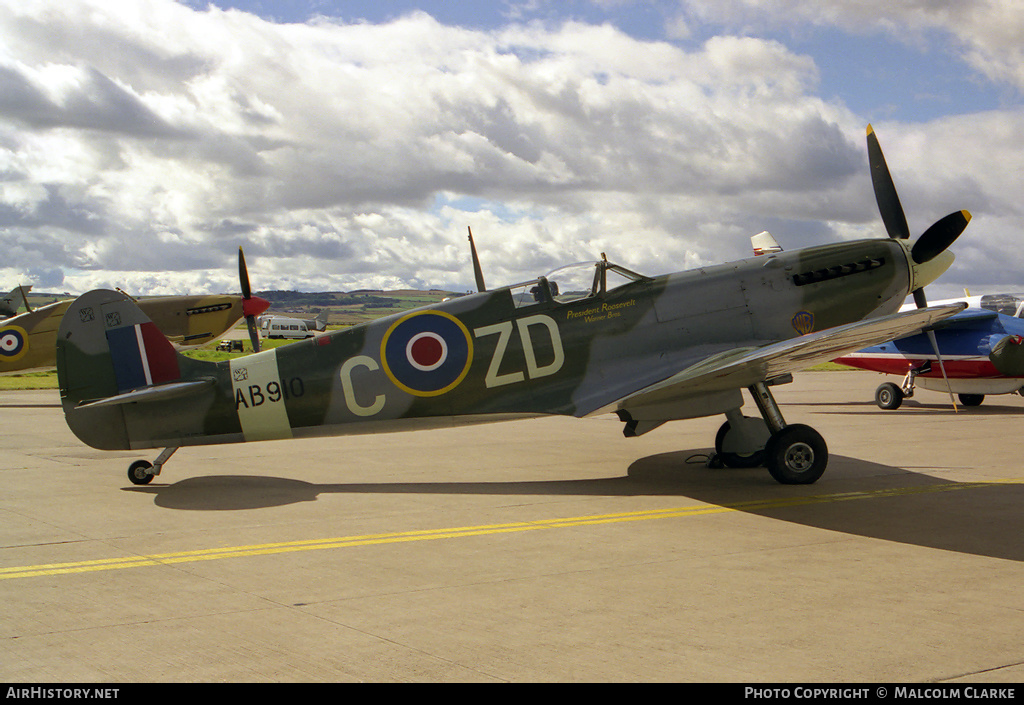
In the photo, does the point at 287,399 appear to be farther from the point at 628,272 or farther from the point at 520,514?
the point at 628,272

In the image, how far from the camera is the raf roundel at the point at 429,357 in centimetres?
948

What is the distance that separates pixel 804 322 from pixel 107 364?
8.31m

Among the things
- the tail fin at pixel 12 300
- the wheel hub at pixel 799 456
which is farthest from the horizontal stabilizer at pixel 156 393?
the tail fin at pixel 12 300

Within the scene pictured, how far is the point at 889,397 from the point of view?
18719 mm

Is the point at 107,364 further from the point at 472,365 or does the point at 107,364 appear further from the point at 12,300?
the point at 12,300

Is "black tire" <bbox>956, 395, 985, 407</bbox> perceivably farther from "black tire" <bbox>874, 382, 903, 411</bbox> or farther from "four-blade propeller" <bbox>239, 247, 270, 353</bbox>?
"four-blade propeller" <bbox>239, 247, 270, 353</bbox>

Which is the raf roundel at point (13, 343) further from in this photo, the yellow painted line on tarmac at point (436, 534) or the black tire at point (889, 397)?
the black tire at point (889, 397)

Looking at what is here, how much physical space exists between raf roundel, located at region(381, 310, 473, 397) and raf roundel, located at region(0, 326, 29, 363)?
54.5ft

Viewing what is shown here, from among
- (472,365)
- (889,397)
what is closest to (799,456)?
(472,365)

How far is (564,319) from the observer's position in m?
9.60

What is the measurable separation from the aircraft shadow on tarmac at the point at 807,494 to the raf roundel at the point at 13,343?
48.0 ft

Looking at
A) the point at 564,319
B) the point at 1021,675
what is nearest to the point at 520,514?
the point at 564,319

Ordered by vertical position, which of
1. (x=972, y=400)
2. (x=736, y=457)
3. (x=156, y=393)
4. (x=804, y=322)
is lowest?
(x=972, y=400)

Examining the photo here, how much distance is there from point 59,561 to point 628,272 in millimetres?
6547
